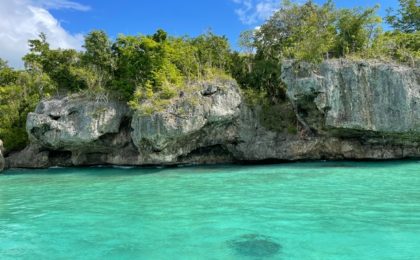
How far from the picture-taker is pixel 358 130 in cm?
1922

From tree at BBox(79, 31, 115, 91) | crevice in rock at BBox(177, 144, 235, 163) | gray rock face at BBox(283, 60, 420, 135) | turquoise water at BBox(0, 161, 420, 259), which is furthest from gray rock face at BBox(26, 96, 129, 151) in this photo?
gray rock face at BBox(283, 60, 420, 135)

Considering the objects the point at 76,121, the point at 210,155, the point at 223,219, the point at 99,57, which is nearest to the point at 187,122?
the point at 210,155

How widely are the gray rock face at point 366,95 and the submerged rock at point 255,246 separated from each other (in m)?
13.0

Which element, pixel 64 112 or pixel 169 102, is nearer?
pixel 169 102

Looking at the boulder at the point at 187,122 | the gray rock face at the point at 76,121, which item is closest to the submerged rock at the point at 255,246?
the boulder at the point at 187,122

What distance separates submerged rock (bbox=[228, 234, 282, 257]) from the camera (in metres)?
6.59

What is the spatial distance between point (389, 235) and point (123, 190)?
9.24 meters

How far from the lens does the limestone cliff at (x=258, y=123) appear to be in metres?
18.8

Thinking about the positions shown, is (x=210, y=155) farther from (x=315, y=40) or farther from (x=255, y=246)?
(x=255, y=246)

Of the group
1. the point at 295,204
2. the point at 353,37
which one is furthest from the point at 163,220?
the point at 353,37

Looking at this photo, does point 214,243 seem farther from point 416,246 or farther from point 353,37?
point 353,37

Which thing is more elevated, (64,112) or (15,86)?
(15,86)

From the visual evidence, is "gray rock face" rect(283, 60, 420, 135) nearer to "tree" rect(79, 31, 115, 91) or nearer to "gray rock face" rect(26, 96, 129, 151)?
"gray rock face" rect(26, 96, 129, 151)

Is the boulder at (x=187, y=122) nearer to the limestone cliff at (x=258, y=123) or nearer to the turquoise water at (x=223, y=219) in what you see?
the limestone cliff at (x=258, y=123)
